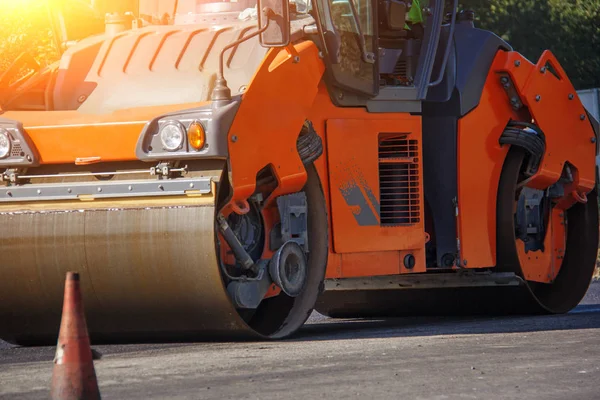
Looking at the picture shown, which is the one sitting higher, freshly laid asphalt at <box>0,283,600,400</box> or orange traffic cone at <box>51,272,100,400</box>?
orange traffic cone at <box>51,272,100,400</box>

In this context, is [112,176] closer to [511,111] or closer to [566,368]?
[566,368]

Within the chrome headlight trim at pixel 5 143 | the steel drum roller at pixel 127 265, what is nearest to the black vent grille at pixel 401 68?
the steel drum roller at pixel 127 265

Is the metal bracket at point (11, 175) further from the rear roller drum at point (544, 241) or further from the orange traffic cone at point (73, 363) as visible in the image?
the rear roller drum at point (544, 241)

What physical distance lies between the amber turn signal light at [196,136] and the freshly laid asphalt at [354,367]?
1157 mm

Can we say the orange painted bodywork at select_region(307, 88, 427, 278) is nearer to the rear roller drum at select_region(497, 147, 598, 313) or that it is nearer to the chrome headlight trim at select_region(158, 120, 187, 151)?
the rear roller drum at select_region(497, 147, 598, 313)

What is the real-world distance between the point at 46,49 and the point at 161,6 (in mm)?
6244

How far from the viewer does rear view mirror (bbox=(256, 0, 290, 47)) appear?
26.9 ft

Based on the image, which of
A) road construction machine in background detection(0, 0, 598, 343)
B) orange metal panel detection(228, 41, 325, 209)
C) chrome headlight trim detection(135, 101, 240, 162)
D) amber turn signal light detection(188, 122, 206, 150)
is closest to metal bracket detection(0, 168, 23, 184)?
road construction machine in background detection(0, 0, 598, 343)

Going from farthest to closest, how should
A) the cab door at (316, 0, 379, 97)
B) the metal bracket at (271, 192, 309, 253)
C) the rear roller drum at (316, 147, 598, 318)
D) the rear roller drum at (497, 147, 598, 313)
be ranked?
the rear roller drum at (316, 147, 598, 318) → the rear roller drum at (497, 147, 598, 313) → the cab door at (316, 0, 379, 97) → the metal bracket at (271, 192, 309, 253)

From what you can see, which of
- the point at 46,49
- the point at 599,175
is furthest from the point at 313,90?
the point at 46,49

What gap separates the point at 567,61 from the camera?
31.0 meters

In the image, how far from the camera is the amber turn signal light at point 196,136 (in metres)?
7.99

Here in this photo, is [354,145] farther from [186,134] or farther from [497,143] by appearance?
[497,143]

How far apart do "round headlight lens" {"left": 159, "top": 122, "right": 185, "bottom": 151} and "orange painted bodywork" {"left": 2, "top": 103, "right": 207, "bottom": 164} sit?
15cm
